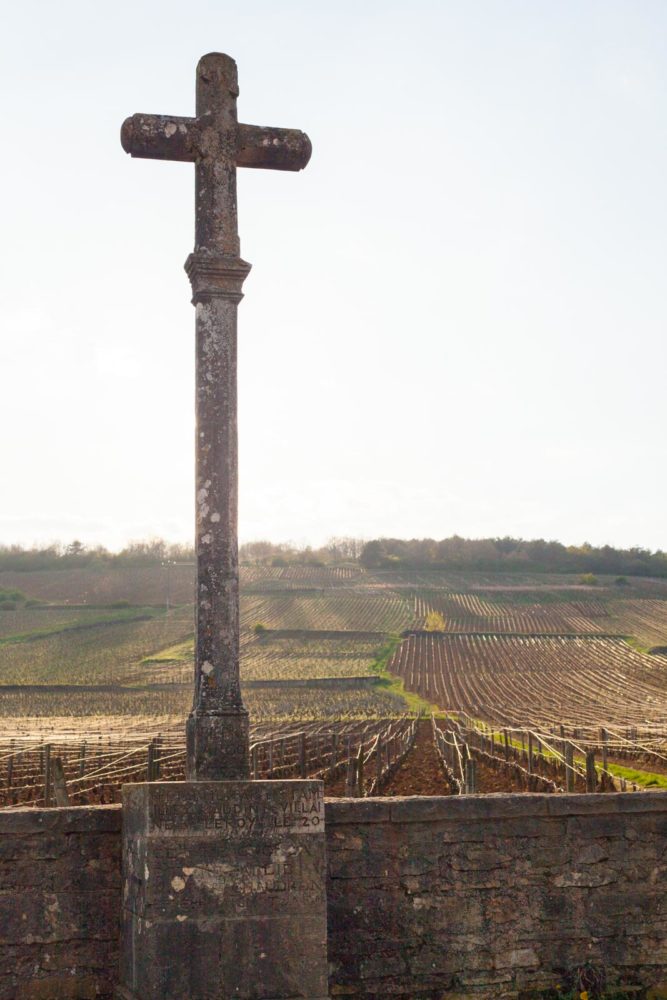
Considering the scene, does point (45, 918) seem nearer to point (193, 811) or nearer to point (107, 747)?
point (193, 811)

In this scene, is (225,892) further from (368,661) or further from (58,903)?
(368,661)

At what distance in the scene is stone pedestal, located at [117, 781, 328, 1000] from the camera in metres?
6.11

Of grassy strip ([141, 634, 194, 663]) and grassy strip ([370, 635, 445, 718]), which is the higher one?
grassy strip ([141, 634, 194, 663])

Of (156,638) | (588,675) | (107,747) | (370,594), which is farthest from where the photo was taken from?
(370,594)

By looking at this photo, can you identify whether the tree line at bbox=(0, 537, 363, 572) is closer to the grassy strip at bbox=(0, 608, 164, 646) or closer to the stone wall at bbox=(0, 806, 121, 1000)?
the grassy strip at bbox=(0, 608, 164, 646)

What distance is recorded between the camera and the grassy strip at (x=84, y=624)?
6931 centimetres

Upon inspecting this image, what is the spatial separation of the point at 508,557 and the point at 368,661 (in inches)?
1839

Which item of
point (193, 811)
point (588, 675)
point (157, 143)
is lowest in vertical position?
point (588, 675)

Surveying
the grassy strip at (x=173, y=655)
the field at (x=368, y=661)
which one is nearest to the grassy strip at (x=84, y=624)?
the field at (x=368, y=661)

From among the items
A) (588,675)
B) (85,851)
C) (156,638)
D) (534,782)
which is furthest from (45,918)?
(156,638)

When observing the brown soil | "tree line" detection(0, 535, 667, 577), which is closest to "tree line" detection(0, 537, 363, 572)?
"tree line" detection(0, 535, 667, 577)

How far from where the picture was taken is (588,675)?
54.0 meters

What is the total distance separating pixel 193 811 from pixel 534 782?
589 inches

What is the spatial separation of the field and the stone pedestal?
11.0 metres
